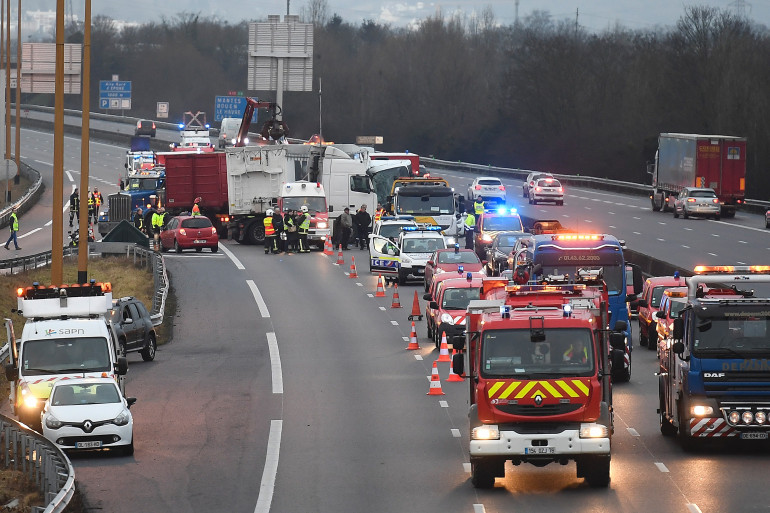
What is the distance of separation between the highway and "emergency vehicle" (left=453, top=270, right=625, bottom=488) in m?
0.55

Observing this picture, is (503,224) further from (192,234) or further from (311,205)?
(192,234)

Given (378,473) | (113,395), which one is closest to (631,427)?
(378,473)

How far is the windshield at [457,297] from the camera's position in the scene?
32.2 metres

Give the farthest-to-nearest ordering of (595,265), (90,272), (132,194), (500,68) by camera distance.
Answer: (500,68), (132,194), (90,272), (595,265)

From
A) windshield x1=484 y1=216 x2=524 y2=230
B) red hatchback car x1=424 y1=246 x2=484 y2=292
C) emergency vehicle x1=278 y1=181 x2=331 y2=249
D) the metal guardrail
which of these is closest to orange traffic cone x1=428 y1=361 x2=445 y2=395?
the metal guardrail

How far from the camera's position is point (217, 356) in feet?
107

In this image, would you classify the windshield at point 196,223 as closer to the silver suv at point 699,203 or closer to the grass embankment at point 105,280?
the grass embankment at point 105,280

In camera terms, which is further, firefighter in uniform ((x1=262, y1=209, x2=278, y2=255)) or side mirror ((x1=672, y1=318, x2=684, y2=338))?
firefighter in uniform ((x1=262, y1=209, x2=278, y2=255))

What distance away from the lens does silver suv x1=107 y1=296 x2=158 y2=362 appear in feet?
103

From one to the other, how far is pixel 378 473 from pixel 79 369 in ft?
21.6

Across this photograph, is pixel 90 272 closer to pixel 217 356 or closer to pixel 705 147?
pixel 217 356

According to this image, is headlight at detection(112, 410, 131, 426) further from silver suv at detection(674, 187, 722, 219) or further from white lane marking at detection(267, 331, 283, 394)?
silver suv at detection(674, 187, 722, 219)

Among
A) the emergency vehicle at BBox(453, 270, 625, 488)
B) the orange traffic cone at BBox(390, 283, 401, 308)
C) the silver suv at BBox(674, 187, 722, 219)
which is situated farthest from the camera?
the silver suv at BBox(674, 187, 722, 219)

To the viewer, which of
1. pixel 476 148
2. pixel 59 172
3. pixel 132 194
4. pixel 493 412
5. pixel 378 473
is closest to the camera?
pixel 493 412
